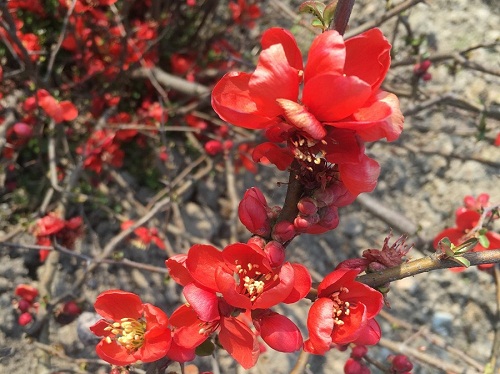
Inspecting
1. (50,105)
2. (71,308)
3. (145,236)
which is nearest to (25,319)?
(71,308)

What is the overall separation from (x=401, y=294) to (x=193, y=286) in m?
1.84

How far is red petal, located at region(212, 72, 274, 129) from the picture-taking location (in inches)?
28.5

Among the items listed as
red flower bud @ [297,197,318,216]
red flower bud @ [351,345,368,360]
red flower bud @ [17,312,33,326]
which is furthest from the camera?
red flower bud @ [17,312,33,326]

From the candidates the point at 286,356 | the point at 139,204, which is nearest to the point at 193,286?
the point at 139,204

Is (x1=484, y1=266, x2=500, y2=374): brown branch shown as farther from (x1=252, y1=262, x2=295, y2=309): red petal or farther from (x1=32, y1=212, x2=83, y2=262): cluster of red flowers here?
(x1=32, y1=212, x2=83, y2=262): cluster of red flowers

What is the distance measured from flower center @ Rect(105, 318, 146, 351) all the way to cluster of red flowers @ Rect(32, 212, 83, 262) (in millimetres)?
744

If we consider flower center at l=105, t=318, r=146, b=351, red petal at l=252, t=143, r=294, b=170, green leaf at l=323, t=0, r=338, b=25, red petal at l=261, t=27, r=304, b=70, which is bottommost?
flower center at l=105, t=318, r=146, b=351

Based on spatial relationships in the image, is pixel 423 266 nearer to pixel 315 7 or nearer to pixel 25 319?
pixel 315 7

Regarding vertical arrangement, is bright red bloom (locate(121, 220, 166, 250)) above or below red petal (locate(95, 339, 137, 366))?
below

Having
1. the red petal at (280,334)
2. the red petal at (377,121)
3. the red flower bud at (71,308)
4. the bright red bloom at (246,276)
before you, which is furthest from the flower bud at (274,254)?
the red flower bud at (71,308)

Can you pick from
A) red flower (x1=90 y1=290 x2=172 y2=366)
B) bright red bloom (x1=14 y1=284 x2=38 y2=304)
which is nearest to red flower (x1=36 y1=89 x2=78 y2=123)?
bright red bloom (x1=14 y1=284 x2=38 y2=304)

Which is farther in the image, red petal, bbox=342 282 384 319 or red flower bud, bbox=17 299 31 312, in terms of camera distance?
red flower bud, bbox=17 299 31 312

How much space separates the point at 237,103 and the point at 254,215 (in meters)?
0.20

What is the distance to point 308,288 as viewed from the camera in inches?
31.6
